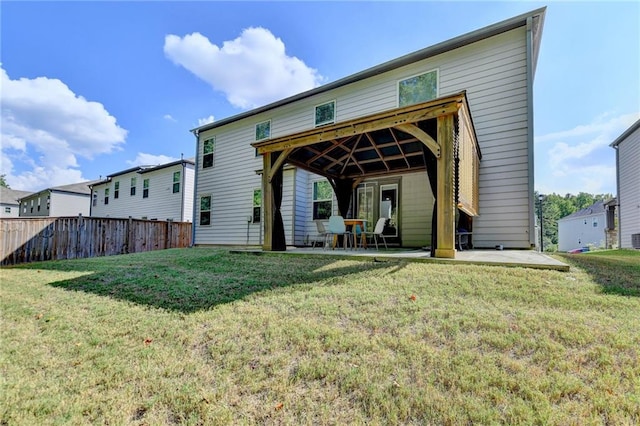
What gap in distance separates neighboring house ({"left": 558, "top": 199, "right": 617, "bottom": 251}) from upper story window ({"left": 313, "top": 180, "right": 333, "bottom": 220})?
78.9 ft

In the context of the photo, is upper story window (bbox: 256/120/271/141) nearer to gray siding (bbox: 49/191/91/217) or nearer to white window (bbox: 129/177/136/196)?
white window (bbox: 129/177/136/196)

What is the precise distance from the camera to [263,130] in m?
11.6

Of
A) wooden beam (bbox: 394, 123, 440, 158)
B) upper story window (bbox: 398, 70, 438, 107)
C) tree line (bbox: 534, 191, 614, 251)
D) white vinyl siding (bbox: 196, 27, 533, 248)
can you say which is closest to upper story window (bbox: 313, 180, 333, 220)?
white vinyl siding (bbox: 196, 27, 533, 248)

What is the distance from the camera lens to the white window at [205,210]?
12665mm

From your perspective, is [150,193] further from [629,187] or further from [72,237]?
[629,187]

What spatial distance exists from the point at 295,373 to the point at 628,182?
17356 millimetres

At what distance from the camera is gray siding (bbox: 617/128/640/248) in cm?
1175

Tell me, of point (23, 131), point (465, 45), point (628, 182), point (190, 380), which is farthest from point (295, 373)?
point (23, 131)

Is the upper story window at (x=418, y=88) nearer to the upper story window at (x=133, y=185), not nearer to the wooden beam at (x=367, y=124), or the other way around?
the wooden beam at (x=367, y=124)

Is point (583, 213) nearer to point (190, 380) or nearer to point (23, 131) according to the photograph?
point (190, 380)

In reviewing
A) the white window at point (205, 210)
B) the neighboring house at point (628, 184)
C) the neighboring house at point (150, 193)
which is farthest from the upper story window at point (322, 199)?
the neighboring house at point (628, 184)

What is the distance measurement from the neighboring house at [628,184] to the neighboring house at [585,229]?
1145 centimetres

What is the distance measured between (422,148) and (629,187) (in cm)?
1324

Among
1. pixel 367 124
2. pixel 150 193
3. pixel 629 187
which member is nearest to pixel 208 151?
pixel 150 193
